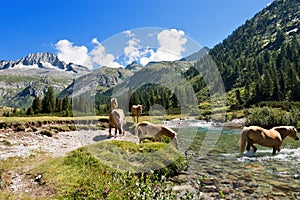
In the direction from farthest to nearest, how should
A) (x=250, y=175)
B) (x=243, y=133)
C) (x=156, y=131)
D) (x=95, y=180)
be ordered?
(x=243, y=133), (x=156, y=131), (x=250, y=175), (x=95, y=180)

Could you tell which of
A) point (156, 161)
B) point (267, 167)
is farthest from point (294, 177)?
point (156, 161)

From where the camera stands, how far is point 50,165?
10422mm

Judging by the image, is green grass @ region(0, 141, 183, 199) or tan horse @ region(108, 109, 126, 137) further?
tan horse @ region(108, 109, 126, 137)

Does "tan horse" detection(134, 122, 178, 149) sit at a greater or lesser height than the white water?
greater

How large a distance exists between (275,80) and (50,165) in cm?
13200

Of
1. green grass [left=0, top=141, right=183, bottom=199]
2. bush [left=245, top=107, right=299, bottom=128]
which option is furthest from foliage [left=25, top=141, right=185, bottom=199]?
bush [left=245, top=107, right=299, bottom=128]

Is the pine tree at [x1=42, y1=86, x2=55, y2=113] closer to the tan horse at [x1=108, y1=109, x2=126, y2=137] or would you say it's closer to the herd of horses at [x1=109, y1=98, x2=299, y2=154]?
the tan horse at [x1=108, y1=109, x2=126, y2=137]

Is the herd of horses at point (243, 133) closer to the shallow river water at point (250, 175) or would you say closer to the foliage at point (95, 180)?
the shallow river water at point (250, 175)

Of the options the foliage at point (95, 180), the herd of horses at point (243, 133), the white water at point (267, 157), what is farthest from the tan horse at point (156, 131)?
the white water at point (267, 157)

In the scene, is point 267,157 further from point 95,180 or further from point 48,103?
point 48,103

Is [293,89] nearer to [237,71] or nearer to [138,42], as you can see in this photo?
[237,71]

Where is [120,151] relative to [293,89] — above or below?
below

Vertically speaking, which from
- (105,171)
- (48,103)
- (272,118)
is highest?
(48,103)

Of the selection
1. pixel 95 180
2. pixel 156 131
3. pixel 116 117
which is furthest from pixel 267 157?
pixel 95 180
